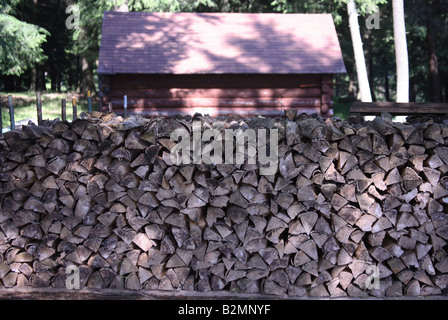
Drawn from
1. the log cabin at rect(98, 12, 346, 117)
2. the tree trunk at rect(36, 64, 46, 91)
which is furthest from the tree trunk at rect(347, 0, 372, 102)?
the tree trunk at rect(36, 64, 46, 91)

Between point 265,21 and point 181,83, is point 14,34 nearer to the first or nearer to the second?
point 181,83

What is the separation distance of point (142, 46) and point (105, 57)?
4.08 feet

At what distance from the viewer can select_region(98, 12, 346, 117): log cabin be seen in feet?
45.9

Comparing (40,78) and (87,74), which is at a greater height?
(87,74)

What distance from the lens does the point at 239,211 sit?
16.2 feet

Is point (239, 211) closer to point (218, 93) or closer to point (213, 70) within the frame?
point (213, 70)

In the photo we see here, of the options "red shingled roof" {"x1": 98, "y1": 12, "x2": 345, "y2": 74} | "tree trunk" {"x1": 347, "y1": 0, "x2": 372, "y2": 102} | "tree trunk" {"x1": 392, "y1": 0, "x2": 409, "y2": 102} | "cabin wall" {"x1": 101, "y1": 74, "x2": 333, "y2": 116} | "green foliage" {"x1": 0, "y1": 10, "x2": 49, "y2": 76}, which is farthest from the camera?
"green foliage" {"x1": 0, "y1": 10, "x2": 49, "y2": 76}

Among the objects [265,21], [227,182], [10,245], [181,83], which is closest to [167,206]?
[227,182]

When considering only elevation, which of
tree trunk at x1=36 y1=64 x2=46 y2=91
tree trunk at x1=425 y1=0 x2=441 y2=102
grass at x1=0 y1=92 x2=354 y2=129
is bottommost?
tree trunk at x1=36 y1=64 x2=46 y2=91

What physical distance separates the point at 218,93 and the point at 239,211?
988 cm

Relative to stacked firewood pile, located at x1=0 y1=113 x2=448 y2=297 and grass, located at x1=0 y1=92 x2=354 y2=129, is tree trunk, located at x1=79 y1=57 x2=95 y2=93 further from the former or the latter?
stacked firewood pile, located at x1=0 y1=113 x2=448 y2=297

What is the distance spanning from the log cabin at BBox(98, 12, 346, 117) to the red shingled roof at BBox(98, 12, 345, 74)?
29mm

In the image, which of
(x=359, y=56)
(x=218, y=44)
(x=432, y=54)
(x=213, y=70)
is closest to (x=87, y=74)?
(x=218, y=44)

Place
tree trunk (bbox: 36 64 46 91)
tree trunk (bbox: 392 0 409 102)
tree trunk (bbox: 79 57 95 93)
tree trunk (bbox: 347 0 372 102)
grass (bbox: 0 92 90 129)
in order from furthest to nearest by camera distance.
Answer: tree trunk (bbox: 36 64 46 91) → tree trunk (bbox: 79 57 95 93) → grass (bbox: 0 92 90 129) → tree trunk (bbox: 347 0 372 102) → tree trunk (bbox: 392 0 409 102)
